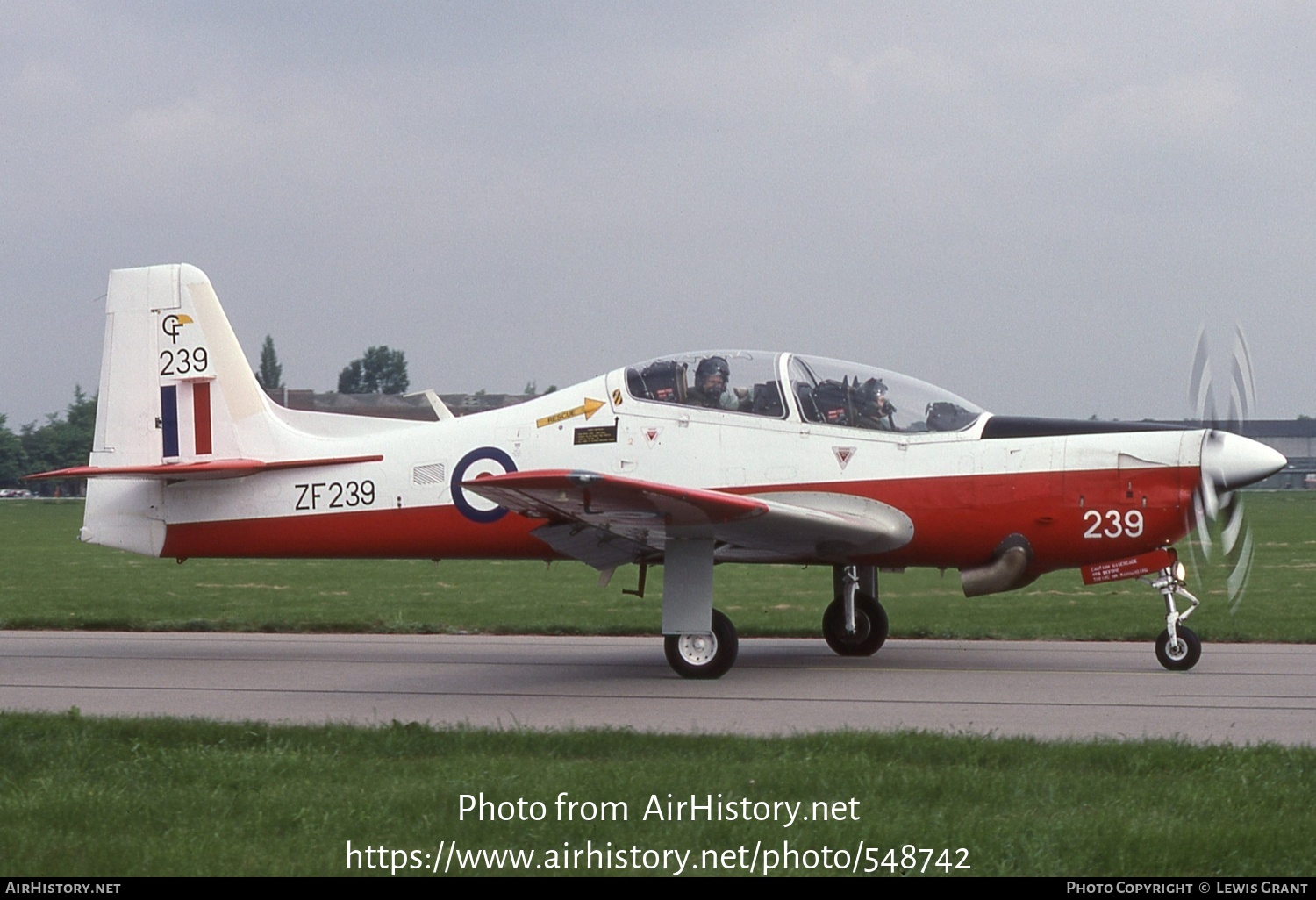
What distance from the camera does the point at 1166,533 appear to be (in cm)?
998

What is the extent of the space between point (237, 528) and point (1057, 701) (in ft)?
24.0

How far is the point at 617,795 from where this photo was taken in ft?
18.7

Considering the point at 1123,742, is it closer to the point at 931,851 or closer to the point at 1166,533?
the point at 931,851

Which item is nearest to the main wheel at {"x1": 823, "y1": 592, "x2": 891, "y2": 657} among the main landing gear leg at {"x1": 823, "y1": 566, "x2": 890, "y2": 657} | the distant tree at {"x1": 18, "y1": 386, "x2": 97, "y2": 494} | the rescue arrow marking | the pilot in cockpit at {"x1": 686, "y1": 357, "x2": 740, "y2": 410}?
the main landing gear leg at {"x1": 823, "y1": 566, "x2": 890, "y2": 657}

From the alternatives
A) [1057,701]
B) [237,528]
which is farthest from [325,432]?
[1057,701]

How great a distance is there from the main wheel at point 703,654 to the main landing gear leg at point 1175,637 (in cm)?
329

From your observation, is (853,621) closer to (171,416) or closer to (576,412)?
(576,412)

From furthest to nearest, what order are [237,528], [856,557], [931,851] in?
[237,528] < [856,557] < [931,851]

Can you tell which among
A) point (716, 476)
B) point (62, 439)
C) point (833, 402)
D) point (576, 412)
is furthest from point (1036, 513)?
point (62, 439)

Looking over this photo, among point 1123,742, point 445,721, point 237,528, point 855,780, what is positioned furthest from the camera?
point 237,528

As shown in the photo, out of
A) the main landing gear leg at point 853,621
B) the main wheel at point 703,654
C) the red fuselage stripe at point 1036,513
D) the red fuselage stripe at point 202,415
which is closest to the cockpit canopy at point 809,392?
the red fuselage stripe at point 1036,513

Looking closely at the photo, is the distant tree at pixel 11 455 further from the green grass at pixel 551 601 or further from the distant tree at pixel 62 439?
the green grass at pixel 551 601

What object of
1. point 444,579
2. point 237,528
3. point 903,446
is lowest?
point 444,579

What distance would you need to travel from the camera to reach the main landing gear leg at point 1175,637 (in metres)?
10.1
